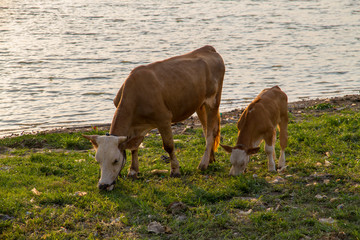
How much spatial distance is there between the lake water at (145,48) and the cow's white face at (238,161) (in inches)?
254

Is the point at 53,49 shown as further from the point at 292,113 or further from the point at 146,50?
the point at 292,113

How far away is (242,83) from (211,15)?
58.9 ft

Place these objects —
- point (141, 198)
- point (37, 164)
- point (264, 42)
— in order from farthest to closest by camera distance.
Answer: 1. point (264, 42)
2. point (37, 164)
3. point (141, 198)

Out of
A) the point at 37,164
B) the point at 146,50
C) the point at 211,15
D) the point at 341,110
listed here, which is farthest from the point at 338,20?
the point at 37,164

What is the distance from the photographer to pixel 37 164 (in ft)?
31.2

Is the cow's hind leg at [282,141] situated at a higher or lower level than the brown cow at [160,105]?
lower

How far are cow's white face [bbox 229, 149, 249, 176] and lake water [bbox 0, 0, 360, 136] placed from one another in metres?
6.46

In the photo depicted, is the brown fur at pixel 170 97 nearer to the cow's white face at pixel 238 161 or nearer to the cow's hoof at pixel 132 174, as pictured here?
the cow's hoof at pixel 132 174

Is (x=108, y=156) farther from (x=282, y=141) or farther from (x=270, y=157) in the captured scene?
(x=282, y=141)

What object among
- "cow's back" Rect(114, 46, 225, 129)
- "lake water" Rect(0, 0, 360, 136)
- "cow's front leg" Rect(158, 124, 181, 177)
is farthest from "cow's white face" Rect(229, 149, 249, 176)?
"lake water" Rect(0, 0, 360, 136)

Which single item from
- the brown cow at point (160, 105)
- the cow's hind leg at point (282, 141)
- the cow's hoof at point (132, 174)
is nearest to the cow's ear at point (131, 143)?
the brown cow at point (160, 105)

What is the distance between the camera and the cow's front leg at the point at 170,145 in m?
8.83

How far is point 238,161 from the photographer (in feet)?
28.2

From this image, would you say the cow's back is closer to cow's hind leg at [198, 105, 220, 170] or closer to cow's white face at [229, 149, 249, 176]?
cow's hind leg at [198, 105, 220, 170]
